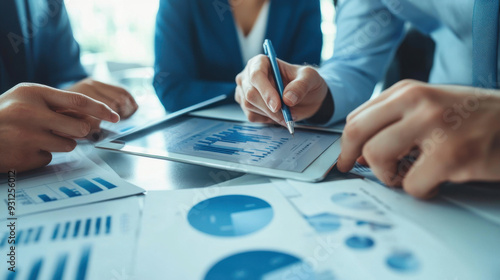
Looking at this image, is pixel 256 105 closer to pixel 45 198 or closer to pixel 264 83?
pixel 264 83

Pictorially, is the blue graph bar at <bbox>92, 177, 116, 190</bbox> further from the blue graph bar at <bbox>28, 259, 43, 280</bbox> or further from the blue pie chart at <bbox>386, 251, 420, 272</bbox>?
the blue pie chart at <bbox>386, 251, 420, 272</bbox>

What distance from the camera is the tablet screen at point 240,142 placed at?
16.2 inches

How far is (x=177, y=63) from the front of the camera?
86 centimetres

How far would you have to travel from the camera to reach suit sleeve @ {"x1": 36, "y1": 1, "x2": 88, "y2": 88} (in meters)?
0.86

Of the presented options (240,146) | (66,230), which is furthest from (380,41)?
(66,230)

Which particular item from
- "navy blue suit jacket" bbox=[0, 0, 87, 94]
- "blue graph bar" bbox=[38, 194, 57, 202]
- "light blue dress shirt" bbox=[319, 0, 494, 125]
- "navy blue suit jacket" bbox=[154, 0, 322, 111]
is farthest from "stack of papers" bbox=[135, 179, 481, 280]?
"navy blue suit jacket" bbox=[0, 0, 87, 94]

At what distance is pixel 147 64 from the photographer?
1.91 m

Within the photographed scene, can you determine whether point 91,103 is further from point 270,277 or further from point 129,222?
point 270,277

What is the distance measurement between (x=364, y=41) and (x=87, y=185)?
26.4 inches

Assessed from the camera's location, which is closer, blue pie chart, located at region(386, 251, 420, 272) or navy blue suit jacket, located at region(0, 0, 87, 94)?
blue pie chart, located at region(386, 251, 420, 272)

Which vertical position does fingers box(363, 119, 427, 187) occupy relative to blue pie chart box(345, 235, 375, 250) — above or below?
above

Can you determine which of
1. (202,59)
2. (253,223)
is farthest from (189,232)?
(202,59)

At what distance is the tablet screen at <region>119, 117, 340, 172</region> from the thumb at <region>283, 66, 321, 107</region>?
0.06 meters

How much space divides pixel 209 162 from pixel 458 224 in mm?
260
